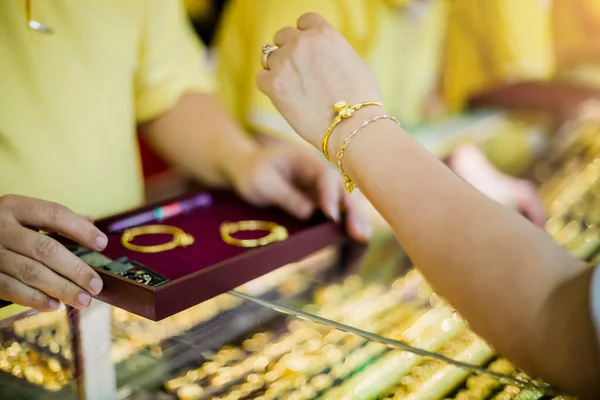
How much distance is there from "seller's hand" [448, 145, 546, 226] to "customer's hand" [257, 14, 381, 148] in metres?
0.48

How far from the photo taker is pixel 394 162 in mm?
592

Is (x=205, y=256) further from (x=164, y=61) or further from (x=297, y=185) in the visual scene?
(x=164, y=61)

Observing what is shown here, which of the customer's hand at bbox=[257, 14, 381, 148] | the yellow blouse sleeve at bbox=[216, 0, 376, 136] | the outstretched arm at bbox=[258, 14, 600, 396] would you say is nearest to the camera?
the outstretched arm at bbox=[258, 14, 600, 396]

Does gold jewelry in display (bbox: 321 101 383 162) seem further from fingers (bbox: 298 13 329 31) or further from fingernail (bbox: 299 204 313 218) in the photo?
fingernail (bbox: 299 204 313 218)

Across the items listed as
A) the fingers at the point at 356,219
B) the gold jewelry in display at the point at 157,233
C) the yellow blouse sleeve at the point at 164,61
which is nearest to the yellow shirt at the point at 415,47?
the yellow blouse sleeve at the point at 164,61

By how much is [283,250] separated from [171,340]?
5.9 inches

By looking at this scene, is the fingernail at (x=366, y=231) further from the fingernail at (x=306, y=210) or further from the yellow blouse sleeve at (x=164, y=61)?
the yellow blouse sleeve at (x=164, y=61)

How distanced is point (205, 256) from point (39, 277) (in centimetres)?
17

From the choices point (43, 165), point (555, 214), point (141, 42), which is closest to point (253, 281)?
point (43, 165)

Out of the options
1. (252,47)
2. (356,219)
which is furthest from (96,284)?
(252,47)

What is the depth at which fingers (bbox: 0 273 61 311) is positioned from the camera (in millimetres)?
582

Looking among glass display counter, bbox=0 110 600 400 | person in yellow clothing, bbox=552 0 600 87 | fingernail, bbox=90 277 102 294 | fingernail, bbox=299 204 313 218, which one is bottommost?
glass display counter, bbox=0 110 600 400

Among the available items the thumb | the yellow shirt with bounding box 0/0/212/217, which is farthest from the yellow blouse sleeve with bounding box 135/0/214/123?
the thumb

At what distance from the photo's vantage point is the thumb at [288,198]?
2.74 ft
